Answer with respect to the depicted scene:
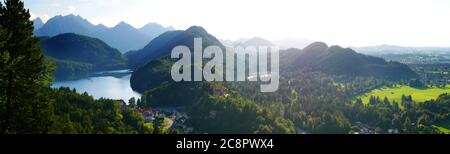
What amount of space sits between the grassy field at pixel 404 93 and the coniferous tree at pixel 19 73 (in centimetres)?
11570

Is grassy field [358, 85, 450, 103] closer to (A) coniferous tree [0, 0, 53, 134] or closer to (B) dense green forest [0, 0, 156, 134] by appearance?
(B) dense green forest [0, 0, 156, 134]

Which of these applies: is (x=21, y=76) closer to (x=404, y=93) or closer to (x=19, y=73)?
(x=19, y=73)

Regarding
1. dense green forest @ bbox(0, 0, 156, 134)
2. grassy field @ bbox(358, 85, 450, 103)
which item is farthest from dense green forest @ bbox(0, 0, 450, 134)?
grassy field @ bbox(358, 85, 450, 103)

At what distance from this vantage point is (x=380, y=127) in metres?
81.4

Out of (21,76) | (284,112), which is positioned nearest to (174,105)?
(284,112)

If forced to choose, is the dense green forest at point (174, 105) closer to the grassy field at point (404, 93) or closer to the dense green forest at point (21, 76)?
the dense green forest at point (21, 76)

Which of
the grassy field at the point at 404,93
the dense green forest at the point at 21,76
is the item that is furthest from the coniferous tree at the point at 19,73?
the grassy field at the point at 404,93

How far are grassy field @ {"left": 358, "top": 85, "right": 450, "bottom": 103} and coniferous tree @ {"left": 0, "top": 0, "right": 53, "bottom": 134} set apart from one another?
4555 inches

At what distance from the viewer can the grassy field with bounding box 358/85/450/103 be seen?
124 metres

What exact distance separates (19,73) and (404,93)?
136 metres
